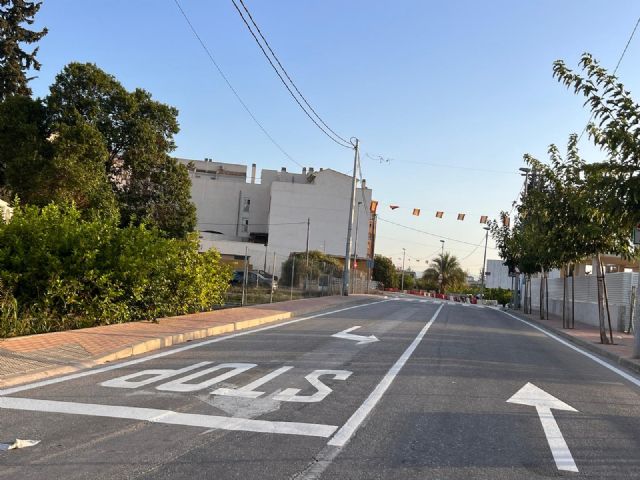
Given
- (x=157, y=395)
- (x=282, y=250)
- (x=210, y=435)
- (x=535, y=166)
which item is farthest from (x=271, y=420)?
(x=282, y=250)

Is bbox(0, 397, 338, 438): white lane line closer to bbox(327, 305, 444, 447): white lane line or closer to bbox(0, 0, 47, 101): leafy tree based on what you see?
bbox(327, 305, 444, 447): white lane line

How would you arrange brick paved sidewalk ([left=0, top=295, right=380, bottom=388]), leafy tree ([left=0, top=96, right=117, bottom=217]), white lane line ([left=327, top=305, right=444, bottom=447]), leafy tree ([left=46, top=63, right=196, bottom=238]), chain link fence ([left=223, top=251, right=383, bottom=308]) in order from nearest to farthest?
white lane line ([left=327, top=305, right=444, bottom=447]) < brick paved sidewalk ([left=0, top=295, right=380, bottom=388]) < chain link fence ([left=223, top=251, right=383, bottom=308]) < leafy tree ([left=0, top=96, right=117, bottom=217]) < leafy tree ([left=46, top=63, right=196, bottom=238])

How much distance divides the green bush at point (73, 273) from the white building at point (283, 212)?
63.3 meters

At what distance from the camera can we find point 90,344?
9.34m

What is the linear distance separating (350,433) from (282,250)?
7373 centimetres

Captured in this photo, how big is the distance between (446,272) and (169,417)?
276 feet

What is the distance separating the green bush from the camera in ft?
36.2

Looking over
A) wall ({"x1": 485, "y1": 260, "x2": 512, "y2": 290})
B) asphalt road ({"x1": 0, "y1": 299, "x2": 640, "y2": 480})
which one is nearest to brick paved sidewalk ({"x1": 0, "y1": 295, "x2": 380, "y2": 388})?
asphalt road ({"x1": 0, "y1": 299, "x2": 640, "y2": 480})

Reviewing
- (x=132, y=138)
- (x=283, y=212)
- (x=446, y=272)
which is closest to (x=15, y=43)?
(x=132, y=138)

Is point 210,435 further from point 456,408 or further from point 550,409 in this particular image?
point 550,409

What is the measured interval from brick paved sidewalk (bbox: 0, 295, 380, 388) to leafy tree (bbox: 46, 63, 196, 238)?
1733 cm

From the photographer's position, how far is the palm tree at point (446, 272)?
87438mm

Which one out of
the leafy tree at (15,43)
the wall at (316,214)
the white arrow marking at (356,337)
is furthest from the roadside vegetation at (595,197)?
the wall at (316,214)

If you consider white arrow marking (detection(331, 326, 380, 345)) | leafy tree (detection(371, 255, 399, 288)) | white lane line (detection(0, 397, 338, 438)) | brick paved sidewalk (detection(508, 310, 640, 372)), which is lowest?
white lane line (detection(0, 397, 338, 438))
